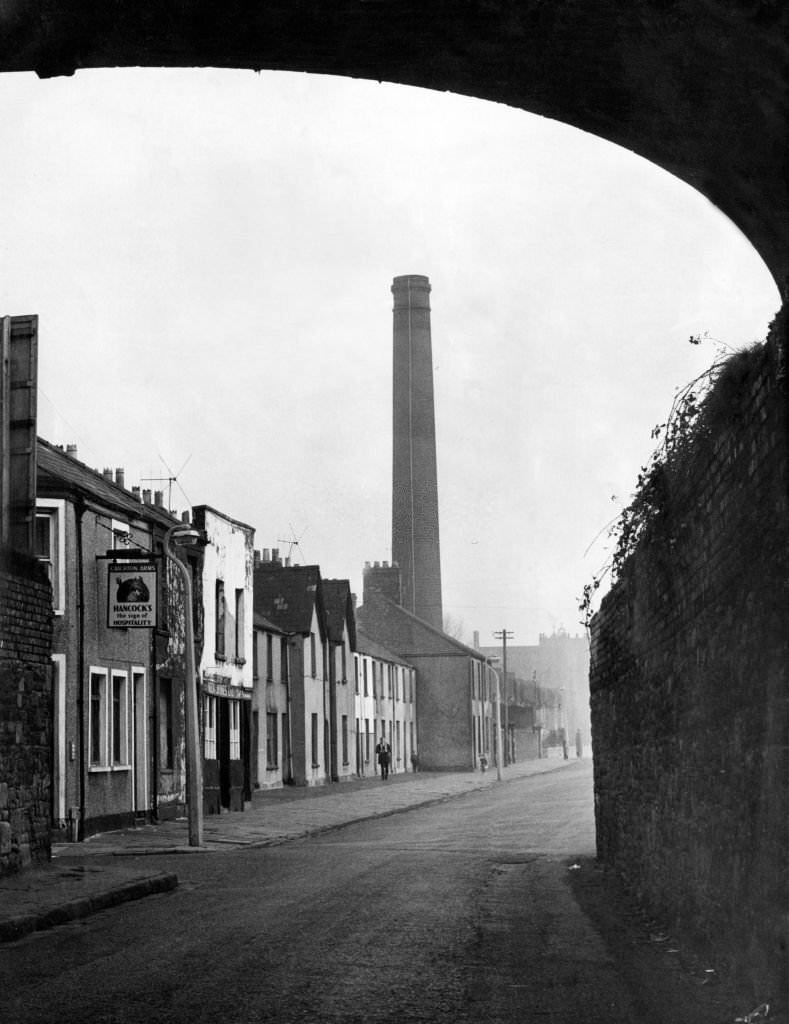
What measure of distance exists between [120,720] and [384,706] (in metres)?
36.6

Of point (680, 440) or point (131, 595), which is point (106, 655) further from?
point (680, 440)

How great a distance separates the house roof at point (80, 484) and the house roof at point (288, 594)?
57.1ft

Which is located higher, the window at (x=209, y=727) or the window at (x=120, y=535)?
the window at (x=120, y=535)

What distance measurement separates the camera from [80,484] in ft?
75.3

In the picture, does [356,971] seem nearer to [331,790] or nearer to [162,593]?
[162,593]

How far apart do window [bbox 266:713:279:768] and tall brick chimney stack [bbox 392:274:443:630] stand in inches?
1078

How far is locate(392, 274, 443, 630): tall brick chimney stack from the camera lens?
6862 centimetres

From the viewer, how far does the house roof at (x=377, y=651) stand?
58.5 m

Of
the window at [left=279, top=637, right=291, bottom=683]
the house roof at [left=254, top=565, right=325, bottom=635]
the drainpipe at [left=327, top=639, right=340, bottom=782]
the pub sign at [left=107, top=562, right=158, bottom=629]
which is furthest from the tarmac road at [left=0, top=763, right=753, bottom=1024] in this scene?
the drainpipe at [left=327, top=639, right=340, bottom=782]

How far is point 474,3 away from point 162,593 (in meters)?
22.2

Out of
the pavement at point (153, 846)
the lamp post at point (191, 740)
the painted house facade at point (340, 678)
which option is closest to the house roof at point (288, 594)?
the painted house facade at point (340, 678)

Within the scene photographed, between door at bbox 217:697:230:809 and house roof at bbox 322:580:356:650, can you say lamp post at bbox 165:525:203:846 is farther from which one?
house roof at bbox 322:580:356:650

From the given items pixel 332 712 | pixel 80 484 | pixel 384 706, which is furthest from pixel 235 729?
pixel 384 706

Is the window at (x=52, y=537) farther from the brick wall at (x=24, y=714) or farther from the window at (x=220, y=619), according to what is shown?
the window at (x=220, y=619)
